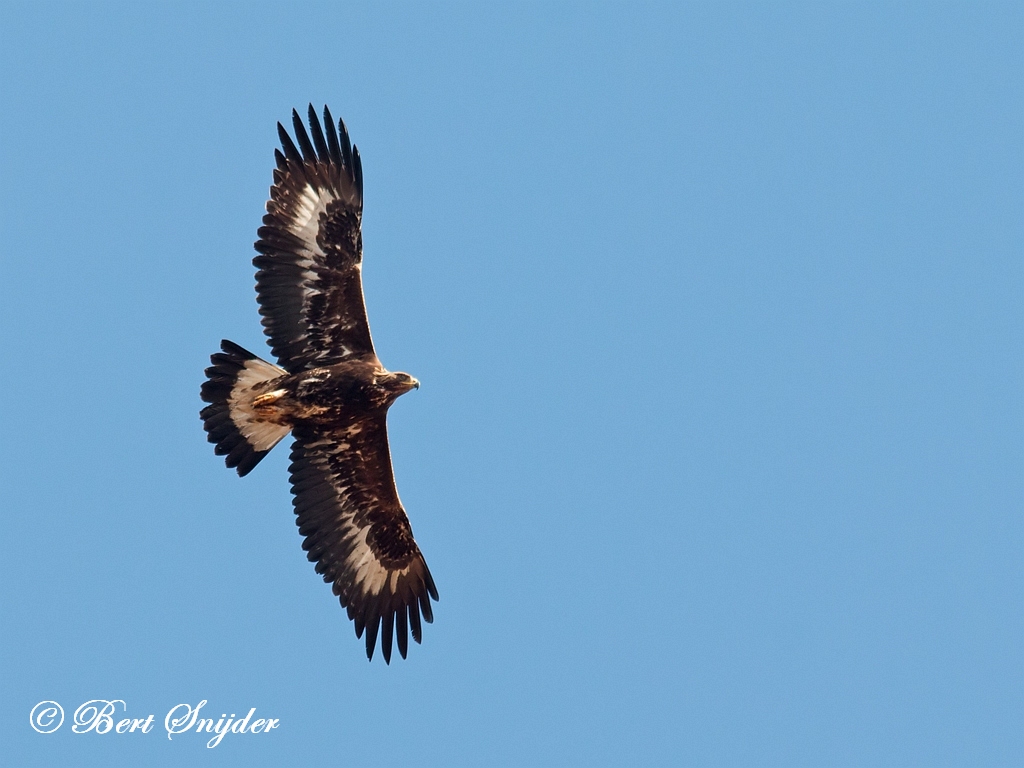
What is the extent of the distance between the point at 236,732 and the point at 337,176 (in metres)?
6.07

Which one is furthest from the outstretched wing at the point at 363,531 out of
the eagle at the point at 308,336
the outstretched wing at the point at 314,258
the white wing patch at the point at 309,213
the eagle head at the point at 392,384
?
the white wing patch at the point at 309,213

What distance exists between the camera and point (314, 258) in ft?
55.4

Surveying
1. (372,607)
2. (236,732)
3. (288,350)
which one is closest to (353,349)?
(288,350)

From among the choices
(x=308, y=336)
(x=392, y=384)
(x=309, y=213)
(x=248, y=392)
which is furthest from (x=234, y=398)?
(x=309, y=213)

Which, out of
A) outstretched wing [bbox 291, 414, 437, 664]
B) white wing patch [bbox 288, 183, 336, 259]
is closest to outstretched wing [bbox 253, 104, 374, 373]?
white wing patch [bbox 288, 183, 336, 259]

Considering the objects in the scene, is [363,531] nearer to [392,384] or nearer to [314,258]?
[392,384]

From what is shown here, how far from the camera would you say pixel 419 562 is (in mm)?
18141

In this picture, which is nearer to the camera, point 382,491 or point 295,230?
point 295,230

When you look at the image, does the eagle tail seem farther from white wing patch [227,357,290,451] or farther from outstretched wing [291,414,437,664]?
outstretched wing [291,414,437,664]

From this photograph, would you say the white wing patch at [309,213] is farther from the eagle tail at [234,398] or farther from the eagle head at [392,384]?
the eagle head at [392,384]

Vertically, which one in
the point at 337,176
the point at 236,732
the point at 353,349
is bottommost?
the point at 236,732

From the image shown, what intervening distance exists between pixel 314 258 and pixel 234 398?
1.69 metres

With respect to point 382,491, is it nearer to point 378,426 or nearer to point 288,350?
point 378,426

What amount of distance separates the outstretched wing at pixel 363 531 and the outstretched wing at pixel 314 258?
1059mm
